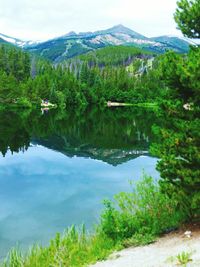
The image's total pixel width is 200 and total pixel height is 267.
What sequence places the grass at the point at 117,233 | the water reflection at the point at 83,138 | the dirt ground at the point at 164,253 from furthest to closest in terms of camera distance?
the water reflection at the point at 83,138
the grass at the point at 117,233
the dirt ground at the point at 164,253

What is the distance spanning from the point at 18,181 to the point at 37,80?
399ft

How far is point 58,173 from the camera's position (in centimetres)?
4284

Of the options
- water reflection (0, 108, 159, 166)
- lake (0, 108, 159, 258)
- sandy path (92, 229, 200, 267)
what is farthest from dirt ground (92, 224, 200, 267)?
water reflection (0, 108, 159, 166)

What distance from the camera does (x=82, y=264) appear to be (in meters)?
15.2

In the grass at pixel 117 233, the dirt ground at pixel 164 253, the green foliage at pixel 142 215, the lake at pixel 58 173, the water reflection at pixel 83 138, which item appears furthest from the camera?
the water reflection at pixel 83 138

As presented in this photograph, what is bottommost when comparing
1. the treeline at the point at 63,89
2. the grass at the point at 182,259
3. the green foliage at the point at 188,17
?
the treeline at the point at 63,89

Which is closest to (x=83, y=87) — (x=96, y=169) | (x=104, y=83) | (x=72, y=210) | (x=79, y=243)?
(x=104, y=83)

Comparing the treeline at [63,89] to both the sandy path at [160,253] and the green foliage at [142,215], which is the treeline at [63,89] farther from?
the sandy path at [160,253]

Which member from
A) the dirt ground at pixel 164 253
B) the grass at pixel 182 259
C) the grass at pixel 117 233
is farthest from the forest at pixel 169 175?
the grass at pixel 182 259

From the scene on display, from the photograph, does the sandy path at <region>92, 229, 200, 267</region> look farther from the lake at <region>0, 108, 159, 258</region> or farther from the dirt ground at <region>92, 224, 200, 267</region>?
the lake at <region>0, 108, 159, 258</region>

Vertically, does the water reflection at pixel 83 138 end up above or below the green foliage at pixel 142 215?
below

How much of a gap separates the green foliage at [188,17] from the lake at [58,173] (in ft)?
26.3

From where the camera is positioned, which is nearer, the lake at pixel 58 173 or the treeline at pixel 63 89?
the lake at pixel 58 173

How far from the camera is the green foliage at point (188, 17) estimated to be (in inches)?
654
